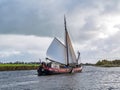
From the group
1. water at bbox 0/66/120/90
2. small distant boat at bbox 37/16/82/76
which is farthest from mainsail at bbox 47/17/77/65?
water at bbox 0/66/120/90

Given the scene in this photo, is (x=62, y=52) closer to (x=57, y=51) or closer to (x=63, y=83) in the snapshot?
(x=57, y=51)

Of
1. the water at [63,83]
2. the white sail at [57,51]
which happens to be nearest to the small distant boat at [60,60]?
the white sail at [57,51]

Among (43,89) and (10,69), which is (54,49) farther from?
(10,69)

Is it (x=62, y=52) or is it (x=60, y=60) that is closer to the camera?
(x=60, y=60)

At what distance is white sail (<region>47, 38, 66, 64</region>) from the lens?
4018 inches

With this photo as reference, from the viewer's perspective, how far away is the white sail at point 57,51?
102m

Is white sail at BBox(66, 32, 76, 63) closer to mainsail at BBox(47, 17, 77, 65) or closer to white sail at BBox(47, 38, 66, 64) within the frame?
mainsail at BBox(47, 17, 77, 65)

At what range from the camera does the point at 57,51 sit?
10475 cm

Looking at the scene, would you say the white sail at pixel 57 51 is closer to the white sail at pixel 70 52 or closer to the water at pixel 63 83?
the white sail at pixel 70 52

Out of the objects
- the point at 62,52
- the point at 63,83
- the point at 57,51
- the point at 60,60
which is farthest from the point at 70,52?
the point at 63,83

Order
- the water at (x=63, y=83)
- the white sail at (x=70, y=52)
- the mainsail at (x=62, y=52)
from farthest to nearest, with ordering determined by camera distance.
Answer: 1. the white sail at (x=70, y=52)
2. the mainsail at (x=62, y=52)
3. the water at (x=63, y=83)

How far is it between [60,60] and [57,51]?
359 centimetres

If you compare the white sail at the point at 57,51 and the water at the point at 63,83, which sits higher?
the white sail at the point at 57,51

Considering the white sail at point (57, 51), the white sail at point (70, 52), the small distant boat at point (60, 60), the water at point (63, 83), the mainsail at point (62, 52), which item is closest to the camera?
the water at point (63, 83)
